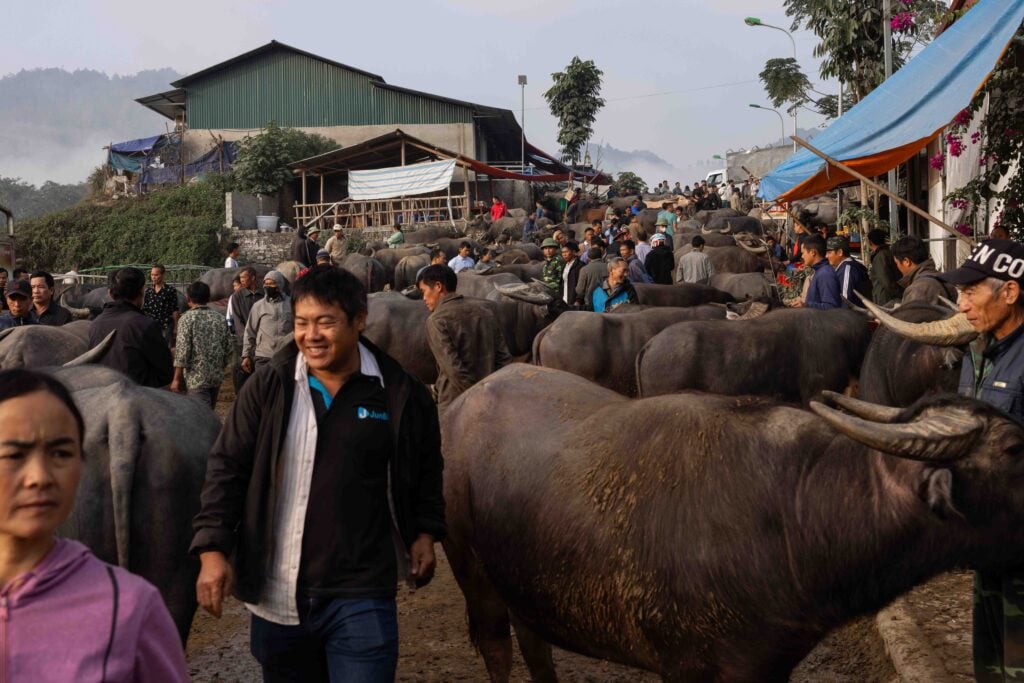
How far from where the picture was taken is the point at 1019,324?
11.5ft

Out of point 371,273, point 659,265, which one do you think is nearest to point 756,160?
point 371,273

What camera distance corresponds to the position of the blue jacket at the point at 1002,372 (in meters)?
3.39

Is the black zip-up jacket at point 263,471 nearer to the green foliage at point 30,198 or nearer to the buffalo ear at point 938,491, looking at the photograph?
the buffalo ear at point 938,491

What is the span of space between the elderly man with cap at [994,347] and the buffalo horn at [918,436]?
26.8 inches

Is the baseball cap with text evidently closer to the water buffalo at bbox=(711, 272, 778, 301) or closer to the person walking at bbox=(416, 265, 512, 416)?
the person walking at bbox=(416, 265, 512, 416)

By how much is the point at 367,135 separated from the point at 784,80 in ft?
50.6

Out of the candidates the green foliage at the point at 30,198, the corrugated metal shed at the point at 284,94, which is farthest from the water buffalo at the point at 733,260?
the green foliage at the point at 30,198

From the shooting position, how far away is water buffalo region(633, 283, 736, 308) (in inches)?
480

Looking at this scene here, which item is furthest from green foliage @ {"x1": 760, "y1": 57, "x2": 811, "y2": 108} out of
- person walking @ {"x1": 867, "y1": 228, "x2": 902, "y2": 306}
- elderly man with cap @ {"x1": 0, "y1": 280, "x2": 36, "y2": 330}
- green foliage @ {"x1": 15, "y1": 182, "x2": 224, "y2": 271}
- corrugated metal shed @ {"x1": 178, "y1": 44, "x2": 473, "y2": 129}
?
elderly man with cap @ {"x1": 0, "y1": 280, "x2": 36, "y2": 330}

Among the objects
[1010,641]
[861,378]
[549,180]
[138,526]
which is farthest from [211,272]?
[549,180]

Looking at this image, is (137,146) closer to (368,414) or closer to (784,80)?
(784,80)

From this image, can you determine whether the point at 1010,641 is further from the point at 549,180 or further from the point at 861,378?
the point at 549,180

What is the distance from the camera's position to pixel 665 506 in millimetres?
3352

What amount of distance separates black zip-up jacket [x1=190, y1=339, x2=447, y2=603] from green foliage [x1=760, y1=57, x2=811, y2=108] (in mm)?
32774
